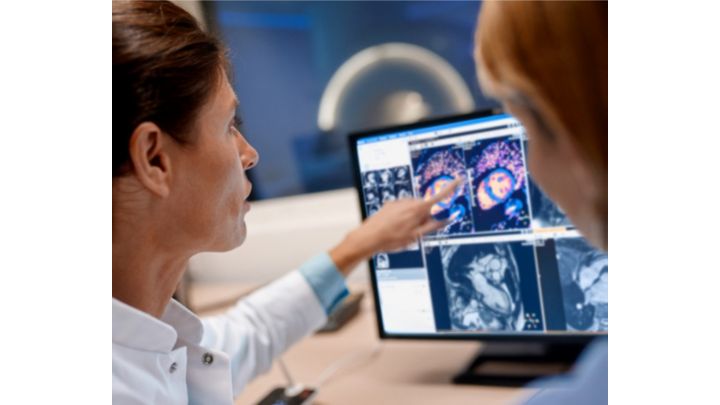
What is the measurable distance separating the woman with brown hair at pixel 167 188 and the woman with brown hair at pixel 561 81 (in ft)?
1.14

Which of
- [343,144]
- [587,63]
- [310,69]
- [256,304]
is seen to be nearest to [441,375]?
[256,304]

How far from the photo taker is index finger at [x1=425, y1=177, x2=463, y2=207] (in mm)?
993

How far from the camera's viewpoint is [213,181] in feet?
2.33

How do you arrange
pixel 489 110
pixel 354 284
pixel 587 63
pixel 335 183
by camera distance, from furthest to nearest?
pixel 335 183 → pixel 354 284 → pixel 489 110 → pixel 587 63

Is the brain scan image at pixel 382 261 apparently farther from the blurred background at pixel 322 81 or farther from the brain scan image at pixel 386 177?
the blurred background at pixel 322 81

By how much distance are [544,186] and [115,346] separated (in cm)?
50

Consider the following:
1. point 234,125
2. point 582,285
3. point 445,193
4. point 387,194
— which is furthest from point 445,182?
point 234,125

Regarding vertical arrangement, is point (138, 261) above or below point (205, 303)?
above

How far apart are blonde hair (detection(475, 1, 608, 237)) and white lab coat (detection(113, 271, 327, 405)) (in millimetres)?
497

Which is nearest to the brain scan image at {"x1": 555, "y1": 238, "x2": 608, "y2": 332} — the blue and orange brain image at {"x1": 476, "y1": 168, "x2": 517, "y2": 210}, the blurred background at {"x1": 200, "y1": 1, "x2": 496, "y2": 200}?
the blue and orange brain image at {"x1": 476, "y1": 168, "x2": 517, "y2": 210}

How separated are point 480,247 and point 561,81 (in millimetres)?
644

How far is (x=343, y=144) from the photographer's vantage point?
6.97ft

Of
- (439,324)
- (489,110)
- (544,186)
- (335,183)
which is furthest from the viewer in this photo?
(335,183)

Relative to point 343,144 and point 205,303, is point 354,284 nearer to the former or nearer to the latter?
point 205,303
